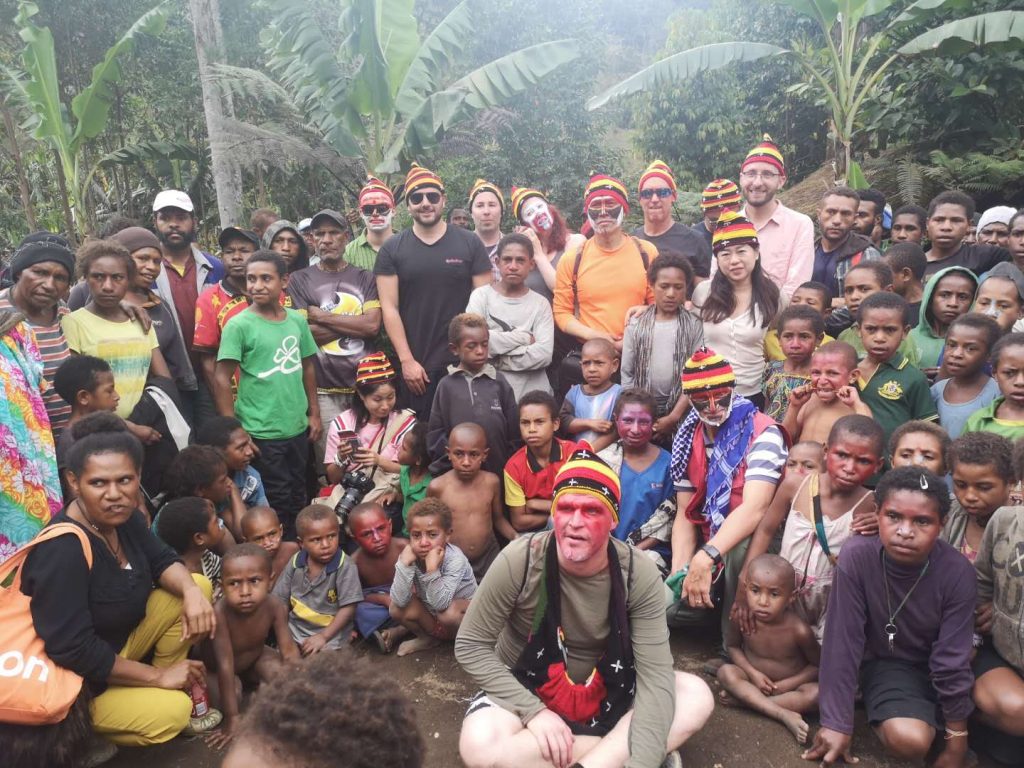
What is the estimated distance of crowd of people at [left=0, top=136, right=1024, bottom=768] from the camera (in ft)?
9.78

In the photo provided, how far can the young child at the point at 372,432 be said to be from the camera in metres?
4.99

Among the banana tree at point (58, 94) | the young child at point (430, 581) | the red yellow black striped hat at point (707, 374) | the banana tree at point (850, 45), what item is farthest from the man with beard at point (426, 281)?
the banana tree at point (58, 94)

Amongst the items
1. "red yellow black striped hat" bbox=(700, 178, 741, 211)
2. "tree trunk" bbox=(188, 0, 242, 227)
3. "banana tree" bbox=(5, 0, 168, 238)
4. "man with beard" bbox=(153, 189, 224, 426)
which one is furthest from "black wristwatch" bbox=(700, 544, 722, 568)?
"banana tree" bbox=(5, 0, 168, 238)

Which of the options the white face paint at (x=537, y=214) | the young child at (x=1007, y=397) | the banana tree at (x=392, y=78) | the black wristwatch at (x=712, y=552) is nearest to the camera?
the young child at (x=1007, y=397)

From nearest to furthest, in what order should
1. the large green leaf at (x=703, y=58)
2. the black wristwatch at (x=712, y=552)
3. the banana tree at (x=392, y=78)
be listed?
1. the black wristwatch at (x=712, y=552)
2. the large green leaf at (x=703, y=58)
3. the banana tree at (x=392, y=78)

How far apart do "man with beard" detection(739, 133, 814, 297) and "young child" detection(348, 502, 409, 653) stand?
3059mm

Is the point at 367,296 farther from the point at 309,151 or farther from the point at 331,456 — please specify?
the point at 309,151

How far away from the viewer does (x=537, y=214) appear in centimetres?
577

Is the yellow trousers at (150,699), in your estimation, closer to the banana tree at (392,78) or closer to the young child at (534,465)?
the young child at (534,465)

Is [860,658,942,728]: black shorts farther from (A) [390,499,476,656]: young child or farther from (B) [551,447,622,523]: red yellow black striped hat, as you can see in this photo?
(A) [390,499,476,656]: young child

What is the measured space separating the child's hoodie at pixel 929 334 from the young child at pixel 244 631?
154 inches

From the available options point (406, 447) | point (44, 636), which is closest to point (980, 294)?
point (406, 447)

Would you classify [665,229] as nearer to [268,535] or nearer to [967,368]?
[967,368]

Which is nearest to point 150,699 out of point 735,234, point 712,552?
point 712,552
